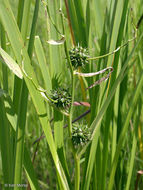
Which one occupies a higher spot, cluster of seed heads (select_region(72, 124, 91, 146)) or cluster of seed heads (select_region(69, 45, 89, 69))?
cluster of seed heads (select_region(69, 45, 89, 69))

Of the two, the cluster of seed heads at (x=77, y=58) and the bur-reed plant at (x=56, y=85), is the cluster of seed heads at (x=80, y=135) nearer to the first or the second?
the bur-reed plant at (x=56, y=85)

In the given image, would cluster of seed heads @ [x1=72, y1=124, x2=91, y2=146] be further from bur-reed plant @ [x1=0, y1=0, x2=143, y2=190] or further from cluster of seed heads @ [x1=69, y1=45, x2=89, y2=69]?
cluster of seed heads @ [x1=69, y1=45, x2=89, y2=69]

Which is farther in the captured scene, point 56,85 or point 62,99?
point 56,85

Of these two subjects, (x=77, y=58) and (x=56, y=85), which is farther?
(x=56, y=85)

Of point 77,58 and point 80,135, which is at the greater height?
point 77,58

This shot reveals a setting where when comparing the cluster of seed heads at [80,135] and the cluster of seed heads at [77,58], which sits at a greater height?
the cluster of seed heads at [77,58]

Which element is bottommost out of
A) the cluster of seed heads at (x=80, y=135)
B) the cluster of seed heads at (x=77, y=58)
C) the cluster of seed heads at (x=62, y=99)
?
the cluster of seed heads at (x=80, y=135)

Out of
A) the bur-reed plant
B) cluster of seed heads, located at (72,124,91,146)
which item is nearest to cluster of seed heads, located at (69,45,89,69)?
the bur-reed plant

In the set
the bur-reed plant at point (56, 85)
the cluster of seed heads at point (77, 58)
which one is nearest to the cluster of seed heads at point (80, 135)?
the bur-reed plant at point (56, 85)

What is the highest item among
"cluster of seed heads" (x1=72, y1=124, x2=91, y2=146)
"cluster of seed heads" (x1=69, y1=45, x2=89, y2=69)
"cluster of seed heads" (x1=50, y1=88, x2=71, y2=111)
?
"cluster of seed heads" (x1=69, y1=45, x2=89, y2=69)
